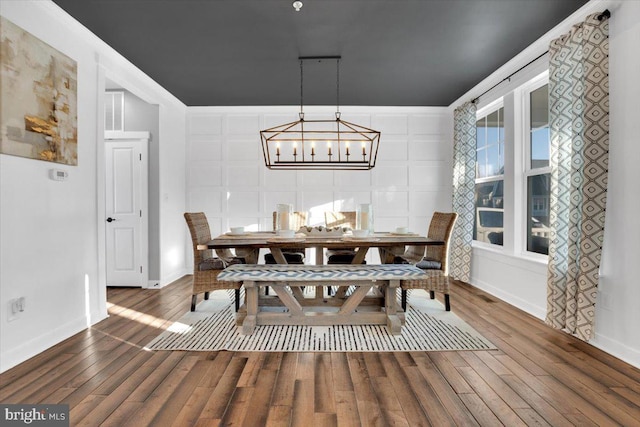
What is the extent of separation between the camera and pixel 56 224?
2797 millimetres

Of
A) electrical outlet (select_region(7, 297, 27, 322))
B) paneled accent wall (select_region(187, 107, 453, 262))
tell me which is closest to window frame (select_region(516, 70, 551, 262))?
paneled accent wall (select_region(187, 107, 453, 262))

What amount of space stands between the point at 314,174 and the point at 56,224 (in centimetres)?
342

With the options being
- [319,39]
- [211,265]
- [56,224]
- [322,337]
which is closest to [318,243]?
[322,337]

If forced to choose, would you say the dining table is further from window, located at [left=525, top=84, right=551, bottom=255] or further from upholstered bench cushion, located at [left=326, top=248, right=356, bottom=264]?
window, located at [left=525, top=84, right=551, bottom=255]

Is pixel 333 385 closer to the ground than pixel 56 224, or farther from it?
closer to the ground

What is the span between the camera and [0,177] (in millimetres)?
2293

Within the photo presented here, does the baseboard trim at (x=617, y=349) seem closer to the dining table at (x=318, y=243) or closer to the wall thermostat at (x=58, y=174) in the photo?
the dining table at (x=318, y=243)

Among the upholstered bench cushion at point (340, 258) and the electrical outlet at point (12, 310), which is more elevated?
the upholstered bench cushion at point (340, 258)

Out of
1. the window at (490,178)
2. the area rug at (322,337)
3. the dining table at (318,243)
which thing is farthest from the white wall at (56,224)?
the window at (490,178)

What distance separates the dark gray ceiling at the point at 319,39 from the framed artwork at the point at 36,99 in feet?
1.53

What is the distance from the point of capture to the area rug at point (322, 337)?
263cm

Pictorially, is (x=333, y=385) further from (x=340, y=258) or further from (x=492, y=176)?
(x=492, y=176)

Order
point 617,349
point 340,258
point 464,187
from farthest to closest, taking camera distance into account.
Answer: point 464,187 < point 340,258 < point 617,349

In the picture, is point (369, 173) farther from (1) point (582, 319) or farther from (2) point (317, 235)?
(1) point (582, 319)
